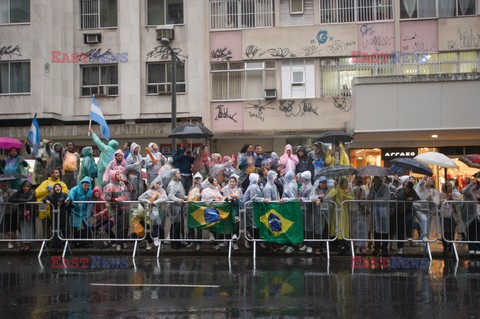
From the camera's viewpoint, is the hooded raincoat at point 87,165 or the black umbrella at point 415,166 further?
the hooded raincoat at point 87,165

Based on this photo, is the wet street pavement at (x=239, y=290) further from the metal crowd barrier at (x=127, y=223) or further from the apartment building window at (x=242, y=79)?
the apartment building window at (x=242, y=79)

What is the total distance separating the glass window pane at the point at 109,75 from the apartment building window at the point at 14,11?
4.08 metres

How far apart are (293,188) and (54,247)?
557 cm

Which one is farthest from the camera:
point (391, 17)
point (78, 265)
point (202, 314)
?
point (391, 17)

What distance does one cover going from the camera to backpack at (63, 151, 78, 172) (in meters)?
15.7

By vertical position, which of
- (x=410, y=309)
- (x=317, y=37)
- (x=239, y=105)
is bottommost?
(x=410, y=309)

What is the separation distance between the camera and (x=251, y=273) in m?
11.1

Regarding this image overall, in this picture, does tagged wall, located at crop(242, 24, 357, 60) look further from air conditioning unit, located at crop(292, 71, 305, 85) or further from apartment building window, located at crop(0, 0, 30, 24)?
apartment building window, located at crop(0, 0, 30, 24)

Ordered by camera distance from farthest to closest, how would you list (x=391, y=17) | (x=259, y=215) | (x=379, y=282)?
1. (x=391, y=17)
2. (x=259, y=215)
3. (x=379, y=282)

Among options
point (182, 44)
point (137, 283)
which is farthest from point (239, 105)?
point (137, 283)

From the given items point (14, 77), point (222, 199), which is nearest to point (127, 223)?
point (222, 199)

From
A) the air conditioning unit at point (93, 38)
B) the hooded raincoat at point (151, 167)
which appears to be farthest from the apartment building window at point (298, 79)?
the hooded raincoat at point (151, 167)

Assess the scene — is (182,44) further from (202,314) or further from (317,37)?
(202,314)

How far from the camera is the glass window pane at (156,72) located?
90.6ft
